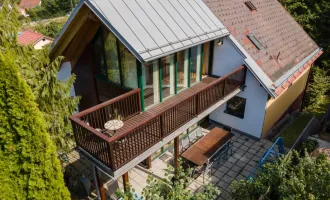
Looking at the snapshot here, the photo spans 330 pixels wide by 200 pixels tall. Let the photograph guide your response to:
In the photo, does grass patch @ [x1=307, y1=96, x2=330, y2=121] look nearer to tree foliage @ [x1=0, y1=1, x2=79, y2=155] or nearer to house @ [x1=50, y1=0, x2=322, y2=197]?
house @ [x1=50, y1=0, x2=322, y2=197]

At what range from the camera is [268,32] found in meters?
13.7

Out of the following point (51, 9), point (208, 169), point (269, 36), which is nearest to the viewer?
point (208, 169)

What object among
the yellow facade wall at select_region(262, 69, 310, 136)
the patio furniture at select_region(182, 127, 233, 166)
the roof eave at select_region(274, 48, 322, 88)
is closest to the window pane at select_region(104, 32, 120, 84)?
the patio furniture at select_region(182, 127, 233, 166)

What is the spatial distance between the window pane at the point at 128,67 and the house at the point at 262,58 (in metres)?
4.93

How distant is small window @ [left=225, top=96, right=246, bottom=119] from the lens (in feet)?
42.3

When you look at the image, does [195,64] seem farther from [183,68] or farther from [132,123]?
[132,123]

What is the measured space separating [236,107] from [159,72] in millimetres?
5666

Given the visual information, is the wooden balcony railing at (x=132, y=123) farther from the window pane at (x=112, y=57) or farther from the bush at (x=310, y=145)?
the bush at (x=310, y=145)

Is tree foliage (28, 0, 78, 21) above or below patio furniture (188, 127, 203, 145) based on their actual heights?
above

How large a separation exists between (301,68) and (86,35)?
1105cm

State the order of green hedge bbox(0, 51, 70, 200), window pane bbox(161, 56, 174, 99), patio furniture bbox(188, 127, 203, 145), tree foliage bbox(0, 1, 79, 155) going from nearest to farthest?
green hedge bbox(0, 51, 70, 200)
tree foliage bbox(0, 1, 79, 155)
window pane bbox(161, 56, 174, 99)
patio furniture bbox(188, 127, 203, 145)

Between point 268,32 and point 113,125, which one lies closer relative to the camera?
point 113,125

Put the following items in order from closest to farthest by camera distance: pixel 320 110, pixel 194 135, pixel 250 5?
pixel 194 135 < pixel 250 5 < pixel 320 110

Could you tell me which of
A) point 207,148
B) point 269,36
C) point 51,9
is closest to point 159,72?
point 207,148
